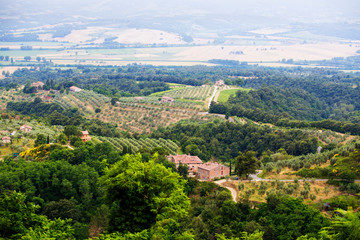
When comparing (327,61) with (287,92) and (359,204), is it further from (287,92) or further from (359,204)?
(359,204)

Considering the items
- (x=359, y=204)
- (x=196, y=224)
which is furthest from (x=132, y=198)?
(x=359, y=204)

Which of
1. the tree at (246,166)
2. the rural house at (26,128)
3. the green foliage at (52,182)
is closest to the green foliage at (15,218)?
the green foliage at (52,182)

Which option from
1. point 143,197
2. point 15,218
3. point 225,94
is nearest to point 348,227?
point 143,197

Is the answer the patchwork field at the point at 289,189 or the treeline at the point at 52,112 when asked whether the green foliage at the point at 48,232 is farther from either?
the treeline at the point at 52,112

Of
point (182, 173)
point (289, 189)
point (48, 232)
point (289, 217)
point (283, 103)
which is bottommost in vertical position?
point (283, 103)

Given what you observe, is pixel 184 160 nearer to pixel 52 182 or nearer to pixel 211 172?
pixel 211 172

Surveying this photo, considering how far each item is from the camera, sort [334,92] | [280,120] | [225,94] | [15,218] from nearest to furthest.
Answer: [15,218]
[280,120]
[225,94]
[334,92]

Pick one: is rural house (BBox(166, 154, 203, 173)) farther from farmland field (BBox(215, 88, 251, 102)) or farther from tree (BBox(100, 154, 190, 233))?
farmland field (BBox(215, 88, 251, 102))

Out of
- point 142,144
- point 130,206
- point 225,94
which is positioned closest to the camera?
point 130,206
